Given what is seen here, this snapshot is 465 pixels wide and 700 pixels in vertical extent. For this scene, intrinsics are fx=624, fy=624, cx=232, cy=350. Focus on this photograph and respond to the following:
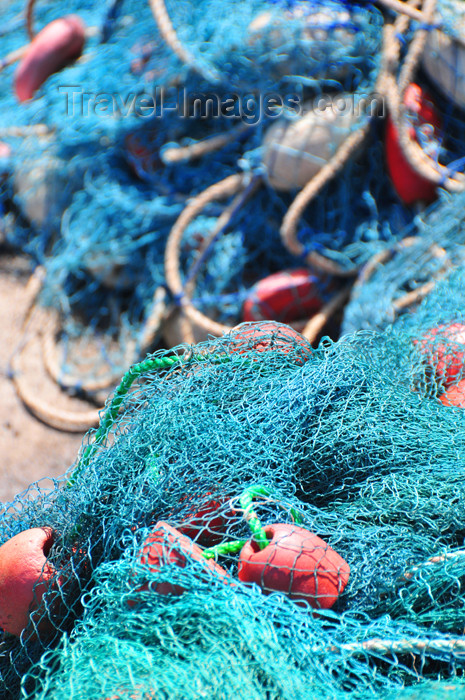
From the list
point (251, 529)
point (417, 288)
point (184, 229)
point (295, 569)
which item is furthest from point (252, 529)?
point (184, 229)

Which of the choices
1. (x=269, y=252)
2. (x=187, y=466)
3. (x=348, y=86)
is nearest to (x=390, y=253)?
(x=269, y=252)

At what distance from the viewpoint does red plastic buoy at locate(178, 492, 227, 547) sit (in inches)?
49.3

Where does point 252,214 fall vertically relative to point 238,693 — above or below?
below

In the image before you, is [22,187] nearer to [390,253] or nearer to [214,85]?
[214,85]

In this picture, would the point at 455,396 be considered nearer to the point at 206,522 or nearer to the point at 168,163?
the point at 206,522

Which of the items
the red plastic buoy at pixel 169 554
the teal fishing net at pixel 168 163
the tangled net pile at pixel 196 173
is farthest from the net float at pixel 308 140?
the red plastic buoy at pixel 169 554

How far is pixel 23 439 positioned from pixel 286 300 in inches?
53.4

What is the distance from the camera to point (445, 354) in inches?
66.2

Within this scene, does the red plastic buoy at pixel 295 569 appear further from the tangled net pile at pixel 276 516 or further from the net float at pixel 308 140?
the net float at pixel 308 140

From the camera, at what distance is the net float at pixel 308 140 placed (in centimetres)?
288

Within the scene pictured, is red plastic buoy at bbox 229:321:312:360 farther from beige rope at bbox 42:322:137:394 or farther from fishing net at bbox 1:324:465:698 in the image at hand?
beige rope at bbox 42:322:137:394

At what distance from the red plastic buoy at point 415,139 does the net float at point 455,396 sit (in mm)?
1397

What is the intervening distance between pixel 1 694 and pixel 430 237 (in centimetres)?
212

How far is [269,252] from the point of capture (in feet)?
10.1
